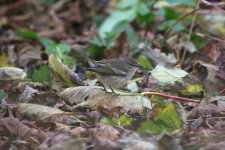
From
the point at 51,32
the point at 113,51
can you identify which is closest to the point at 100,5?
the point at 51,32

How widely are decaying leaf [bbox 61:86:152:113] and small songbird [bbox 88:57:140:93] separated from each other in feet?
0.74

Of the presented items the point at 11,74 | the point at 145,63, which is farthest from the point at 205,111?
the point at 11,74

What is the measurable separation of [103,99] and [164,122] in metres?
0.55

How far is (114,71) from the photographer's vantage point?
12.5 ft

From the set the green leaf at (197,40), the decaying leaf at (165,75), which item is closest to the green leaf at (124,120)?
the decaying leaf at (165,75)

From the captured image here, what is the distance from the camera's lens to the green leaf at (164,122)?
→ 2795 millimetres

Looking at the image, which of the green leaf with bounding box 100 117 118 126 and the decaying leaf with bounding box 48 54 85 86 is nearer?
the green leaf with bounding box 100 117 118 126

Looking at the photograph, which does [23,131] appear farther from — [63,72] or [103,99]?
[63,72]

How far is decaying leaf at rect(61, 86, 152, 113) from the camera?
3.23 meters

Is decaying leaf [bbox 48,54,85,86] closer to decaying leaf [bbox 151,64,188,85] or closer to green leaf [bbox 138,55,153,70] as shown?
decaying leaf [bbox 151,64,188,85]

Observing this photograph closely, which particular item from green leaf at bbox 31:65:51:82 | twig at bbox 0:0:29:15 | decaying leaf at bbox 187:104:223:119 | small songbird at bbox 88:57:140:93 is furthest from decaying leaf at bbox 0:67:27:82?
twig at bbox 0:0:29:15

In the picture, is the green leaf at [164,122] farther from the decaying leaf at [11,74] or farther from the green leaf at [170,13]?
the green leaf at [170,13]

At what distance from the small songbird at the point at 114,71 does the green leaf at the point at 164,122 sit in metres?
0.73

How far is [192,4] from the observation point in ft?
16.0
